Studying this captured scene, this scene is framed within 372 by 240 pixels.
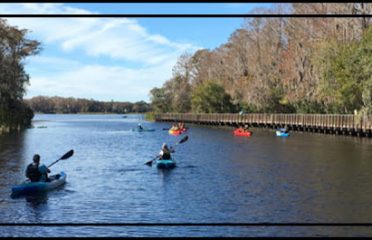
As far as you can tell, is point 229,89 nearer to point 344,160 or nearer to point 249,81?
point 249,81

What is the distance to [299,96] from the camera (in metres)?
79.1

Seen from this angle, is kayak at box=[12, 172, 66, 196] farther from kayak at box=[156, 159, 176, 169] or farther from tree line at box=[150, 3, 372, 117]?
tree line at box=[150, 3, 372, 117]

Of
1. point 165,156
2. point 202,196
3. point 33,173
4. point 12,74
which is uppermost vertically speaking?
point 12,74

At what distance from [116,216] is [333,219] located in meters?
7.17

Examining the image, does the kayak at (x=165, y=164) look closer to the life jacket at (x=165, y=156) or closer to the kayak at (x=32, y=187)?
the life jacket at (x=165, y=156)

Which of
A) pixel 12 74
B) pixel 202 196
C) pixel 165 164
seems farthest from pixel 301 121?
pixel 202 196

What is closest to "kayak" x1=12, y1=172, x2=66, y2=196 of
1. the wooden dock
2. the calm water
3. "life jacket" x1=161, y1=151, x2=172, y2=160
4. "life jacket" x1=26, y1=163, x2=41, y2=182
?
"life jacket" x1=26, y1=163, x2=41, y2=182

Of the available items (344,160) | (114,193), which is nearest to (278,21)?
(344,160)

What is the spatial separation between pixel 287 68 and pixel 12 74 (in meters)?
41.4

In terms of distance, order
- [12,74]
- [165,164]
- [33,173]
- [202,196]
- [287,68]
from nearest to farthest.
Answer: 1. [202,196]
2. [33,173]
3. [165,164]
4. [12,74]
5. [287,68]

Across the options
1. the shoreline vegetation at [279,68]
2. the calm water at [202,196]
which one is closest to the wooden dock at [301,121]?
the shoreline vegetation at [279,68]

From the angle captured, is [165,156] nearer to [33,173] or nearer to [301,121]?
[33,173]

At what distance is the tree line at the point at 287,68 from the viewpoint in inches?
2137

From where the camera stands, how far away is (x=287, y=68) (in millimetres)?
83250
